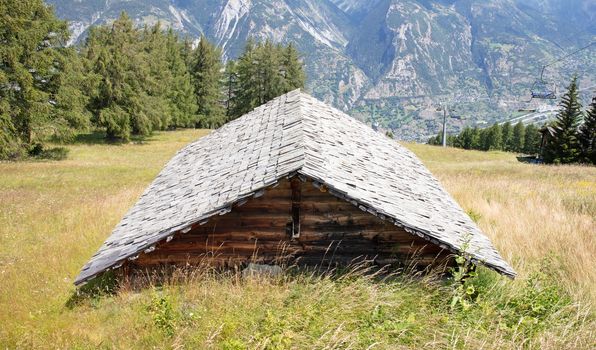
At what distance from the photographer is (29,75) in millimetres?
30062

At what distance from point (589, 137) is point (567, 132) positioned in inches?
110

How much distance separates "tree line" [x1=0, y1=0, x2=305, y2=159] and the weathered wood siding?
27521 mm

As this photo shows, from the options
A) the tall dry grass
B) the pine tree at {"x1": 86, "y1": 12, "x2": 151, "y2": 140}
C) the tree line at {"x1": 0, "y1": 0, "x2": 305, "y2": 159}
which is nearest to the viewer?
the tall dry grass

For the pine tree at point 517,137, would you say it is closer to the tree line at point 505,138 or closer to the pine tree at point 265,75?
the tree line at point 505,138

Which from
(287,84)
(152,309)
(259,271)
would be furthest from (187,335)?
(287,84)

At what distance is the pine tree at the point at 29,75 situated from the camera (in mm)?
29375

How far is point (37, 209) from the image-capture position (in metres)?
16.4

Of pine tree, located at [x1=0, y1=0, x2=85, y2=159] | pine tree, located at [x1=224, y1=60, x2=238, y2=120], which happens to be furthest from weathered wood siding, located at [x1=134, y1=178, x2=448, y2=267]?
pine tree, located at [x1=224, y1=60, x2=238, y2=120]

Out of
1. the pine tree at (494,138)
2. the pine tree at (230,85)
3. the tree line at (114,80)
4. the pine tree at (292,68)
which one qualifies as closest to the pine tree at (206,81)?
the tree line at (114,80)

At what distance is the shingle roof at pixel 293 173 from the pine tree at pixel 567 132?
4944 cm

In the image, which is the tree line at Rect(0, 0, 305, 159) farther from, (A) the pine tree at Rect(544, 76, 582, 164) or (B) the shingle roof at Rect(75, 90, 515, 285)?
(A) the pine tree at Rect(544, 76, 582, 164)

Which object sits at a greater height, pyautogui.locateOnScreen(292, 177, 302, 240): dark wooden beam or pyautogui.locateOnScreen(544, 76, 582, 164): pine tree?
pyautogui.locateOnScreen(544, 76, 582, 164): pine tree

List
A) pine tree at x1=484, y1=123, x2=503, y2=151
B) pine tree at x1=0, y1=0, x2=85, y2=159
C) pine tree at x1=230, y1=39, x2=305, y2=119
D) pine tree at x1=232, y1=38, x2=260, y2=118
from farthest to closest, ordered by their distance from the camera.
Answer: pine tree at x1=484, y1=123, x2=503, y2=151 → pine tree at x1=232, y1=38, x2=260, y2=118 → pine tree at x1=230, y1=39, x2=305, y2=119 → pine tree at x1=0, y1=0, x2=85, y2=159

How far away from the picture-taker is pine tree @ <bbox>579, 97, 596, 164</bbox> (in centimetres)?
4947
